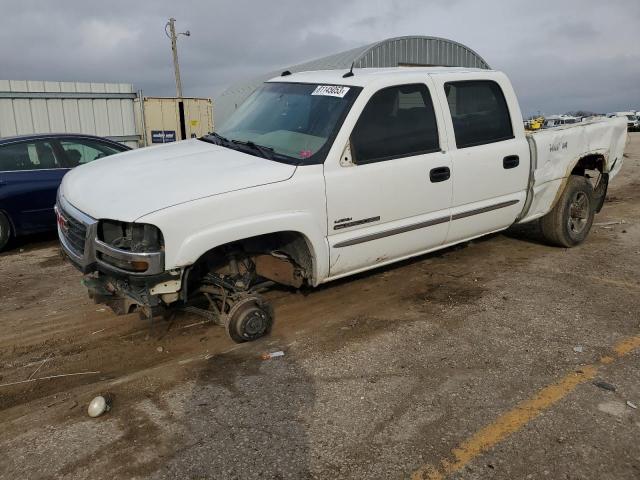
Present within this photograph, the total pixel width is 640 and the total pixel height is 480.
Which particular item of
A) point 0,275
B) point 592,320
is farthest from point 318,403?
point 0,275

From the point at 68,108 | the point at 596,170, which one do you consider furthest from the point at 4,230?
the point at 68,108

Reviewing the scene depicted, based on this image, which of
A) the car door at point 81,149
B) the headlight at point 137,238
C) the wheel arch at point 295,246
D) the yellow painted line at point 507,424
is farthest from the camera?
the car door at point 81,149

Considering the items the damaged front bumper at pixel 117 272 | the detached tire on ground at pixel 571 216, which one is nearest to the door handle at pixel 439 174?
the detached tire on ground at pixel 571 216

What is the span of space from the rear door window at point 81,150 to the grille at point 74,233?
13.0 feet

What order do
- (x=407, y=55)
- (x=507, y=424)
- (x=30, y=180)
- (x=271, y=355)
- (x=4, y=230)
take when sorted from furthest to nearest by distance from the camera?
(x=407, y=55), (x=30, y=180), (x=4, y=230), (x=271, y=355), (x=507, y=424)

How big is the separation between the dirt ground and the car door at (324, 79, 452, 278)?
63cm

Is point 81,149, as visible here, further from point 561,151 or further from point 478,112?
point 561,151

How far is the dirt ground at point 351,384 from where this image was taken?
2670 millimetres

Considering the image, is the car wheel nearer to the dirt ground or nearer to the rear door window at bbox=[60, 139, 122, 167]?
the dirt ground

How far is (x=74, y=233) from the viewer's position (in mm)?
3658

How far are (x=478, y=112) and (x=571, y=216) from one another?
2.21 meters

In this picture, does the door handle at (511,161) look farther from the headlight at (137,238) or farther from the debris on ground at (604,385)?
the headlight at (137,238)

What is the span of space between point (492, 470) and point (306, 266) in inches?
76.3

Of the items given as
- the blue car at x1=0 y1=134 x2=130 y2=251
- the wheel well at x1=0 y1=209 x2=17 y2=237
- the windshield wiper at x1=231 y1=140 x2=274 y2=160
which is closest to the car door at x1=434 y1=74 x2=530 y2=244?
the windshield wiper at x1=231 y1=140 x2=274 y2=160
